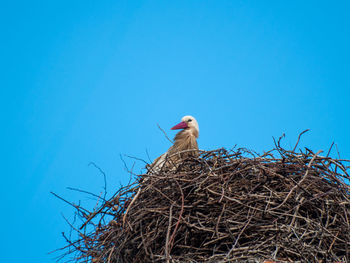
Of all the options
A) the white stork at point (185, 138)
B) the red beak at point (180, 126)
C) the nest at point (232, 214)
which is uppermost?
the red beak at point (180, 126)

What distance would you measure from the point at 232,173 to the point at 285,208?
0.43 m

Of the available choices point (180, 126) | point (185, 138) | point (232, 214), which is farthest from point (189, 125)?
point (232, 214)

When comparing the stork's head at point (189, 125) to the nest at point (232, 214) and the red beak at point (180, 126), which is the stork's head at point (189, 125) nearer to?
the red beak at point (180, 126)

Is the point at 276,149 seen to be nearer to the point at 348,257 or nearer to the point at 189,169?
the point at 189,169

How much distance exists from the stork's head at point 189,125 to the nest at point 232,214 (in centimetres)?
146

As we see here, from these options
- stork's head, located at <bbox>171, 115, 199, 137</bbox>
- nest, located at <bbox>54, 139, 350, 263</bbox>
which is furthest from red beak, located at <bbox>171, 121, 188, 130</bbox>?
nest, located at <bbox>54, 139, 350, 263</bbox>

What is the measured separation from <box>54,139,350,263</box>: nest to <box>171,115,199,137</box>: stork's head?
1.46m

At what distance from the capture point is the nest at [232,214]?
2.79 m

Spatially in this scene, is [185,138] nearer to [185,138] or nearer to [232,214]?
[185,138]

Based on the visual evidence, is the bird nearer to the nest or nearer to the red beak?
Result: the red beak

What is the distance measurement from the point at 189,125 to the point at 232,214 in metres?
2.01

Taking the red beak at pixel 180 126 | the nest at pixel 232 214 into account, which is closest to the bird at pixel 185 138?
the red beak at pixel 180 126

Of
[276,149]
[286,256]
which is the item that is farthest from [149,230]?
[276,149]

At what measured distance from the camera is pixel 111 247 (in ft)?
10.4
